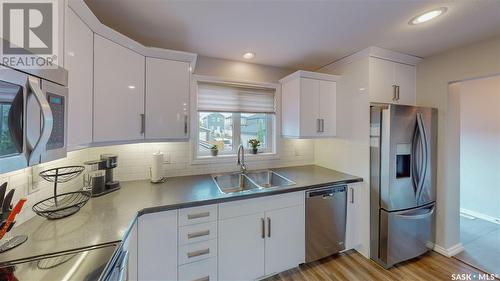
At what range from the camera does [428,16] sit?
4.99 feet

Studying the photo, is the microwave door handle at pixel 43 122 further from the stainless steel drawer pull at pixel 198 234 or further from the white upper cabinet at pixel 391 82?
the white upper cabinet at pixel 391 82

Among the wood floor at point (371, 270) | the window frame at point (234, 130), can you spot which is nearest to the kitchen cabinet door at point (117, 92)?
the window frame at point (234, 130)

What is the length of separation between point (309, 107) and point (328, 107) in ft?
0.99

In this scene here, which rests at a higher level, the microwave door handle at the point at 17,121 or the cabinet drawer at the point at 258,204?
the microwave door handle at the point at 17,121

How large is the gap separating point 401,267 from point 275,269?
1.34m

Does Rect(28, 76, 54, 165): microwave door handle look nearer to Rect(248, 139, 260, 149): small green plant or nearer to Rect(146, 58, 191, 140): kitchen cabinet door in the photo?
Rect(146, 58, 191, 140): kitchen cabinet door

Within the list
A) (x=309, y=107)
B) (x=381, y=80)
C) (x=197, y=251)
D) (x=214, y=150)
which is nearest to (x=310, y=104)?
(x=309, y=107)

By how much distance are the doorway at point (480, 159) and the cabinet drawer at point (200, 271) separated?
3.24 m

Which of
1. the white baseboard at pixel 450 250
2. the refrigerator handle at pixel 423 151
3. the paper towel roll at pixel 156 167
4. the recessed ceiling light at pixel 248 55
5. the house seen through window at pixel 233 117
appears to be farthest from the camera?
the house seen through window at pixel 233 117

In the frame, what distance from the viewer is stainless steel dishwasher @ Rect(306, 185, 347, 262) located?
1.97 m

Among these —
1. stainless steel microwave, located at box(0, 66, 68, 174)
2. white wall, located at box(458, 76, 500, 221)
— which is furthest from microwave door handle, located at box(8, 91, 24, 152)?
white wall, located at box(458, 76, 500, 221)

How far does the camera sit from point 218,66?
2.40 meters

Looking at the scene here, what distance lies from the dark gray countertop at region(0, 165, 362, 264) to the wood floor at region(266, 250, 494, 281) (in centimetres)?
86

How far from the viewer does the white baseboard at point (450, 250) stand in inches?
85.0
